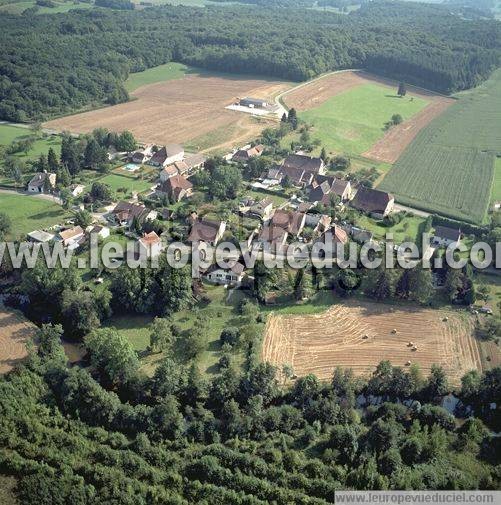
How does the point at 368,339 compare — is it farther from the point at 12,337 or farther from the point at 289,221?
the point at 12,337

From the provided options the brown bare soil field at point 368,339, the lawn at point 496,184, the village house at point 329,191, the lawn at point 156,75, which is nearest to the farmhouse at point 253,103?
the lawn at point 156,75

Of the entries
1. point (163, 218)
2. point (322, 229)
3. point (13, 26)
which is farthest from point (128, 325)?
point (13, 26)

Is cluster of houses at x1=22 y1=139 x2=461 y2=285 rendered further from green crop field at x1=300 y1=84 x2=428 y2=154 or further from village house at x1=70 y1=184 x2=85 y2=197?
green crop field at x1=300 y1=84 x2=428 y2=154

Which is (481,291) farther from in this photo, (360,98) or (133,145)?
(360,98)

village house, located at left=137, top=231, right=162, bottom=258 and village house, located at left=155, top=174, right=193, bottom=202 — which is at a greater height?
village house, located at left=155, top=174, right=193, bottom=202

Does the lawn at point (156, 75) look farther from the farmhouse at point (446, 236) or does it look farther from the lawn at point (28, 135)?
the farmhouse at point (446, 236)

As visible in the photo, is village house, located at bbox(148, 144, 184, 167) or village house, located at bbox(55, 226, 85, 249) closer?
village house, located at bbox(55, 226, 85, 249)

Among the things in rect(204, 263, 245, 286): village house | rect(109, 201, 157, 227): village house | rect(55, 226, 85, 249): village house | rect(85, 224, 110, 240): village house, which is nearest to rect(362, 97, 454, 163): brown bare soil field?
rect(109, 201, 157, 227): village house
